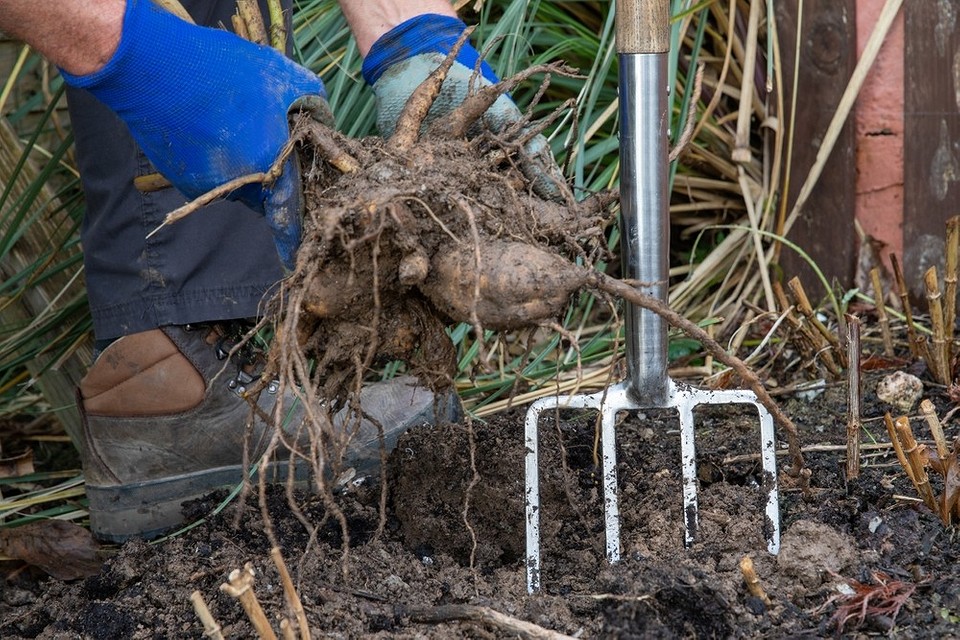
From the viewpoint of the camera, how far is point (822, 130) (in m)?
2.38

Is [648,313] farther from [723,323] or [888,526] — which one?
[723,323]

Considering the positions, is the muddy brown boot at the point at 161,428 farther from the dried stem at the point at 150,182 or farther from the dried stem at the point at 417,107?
the dried stem at the point at 417,107

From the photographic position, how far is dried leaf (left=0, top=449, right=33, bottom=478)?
2115mm

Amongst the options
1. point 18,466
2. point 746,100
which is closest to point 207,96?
point 18,466

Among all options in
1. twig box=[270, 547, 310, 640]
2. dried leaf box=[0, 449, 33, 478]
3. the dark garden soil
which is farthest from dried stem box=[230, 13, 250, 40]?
dried leaf box=[0, 449, 33, 478]

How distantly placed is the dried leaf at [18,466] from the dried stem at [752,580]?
1.55 metres

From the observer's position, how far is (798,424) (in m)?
1.93

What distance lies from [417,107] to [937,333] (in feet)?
3.60

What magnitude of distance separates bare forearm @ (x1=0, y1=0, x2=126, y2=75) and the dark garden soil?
668 millimetres

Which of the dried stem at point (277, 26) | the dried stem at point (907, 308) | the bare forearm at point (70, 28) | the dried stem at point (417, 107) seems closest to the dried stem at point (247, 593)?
the dried stem at point (417, 107)

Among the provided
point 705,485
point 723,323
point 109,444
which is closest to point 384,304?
point 705,485

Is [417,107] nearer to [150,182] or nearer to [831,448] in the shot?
[150,182]

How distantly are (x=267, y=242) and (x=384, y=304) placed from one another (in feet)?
1.85

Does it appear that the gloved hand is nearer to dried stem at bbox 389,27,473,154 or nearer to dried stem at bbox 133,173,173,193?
dried stem at bbox 389,27,473,154
